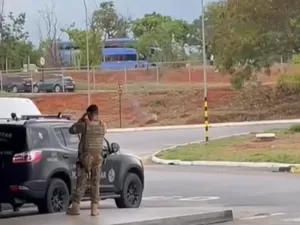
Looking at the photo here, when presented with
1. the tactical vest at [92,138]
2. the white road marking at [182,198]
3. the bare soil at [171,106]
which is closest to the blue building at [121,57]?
the bare soil at [171,106]

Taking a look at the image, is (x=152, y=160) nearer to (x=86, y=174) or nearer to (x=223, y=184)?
(x=223, y=184)

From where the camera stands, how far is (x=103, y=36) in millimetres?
98812

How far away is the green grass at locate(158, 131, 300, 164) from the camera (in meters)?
31.5

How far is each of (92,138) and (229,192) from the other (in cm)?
842

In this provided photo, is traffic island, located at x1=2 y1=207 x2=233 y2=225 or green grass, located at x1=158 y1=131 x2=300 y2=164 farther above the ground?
traffic island, located at x1=2 y1=207 x2=233 y2=225

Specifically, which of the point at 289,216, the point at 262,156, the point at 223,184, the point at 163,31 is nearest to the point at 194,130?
the point at 262,156

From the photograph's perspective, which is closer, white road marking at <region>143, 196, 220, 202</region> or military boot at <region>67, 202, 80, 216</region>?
military boot at <region>67, 202, 80, 216</region>

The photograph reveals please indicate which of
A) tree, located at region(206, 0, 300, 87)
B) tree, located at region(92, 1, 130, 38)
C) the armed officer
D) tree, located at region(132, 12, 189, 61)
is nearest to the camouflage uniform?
the armed officer

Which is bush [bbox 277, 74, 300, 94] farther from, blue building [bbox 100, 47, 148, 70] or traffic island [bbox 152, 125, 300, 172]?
blue building [bbox 100, 47, 148, 70]

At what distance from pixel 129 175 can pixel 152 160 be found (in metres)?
16.5

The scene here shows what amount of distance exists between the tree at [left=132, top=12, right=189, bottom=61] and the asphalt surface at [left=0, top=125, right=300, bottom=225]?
5915 cm

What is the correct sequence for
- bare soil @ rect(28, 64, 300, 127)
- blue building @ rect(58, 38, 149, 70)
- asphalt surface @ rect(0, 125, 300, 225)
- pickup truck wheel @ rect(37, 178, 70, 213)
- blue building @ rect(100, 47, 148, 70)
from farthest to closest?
1. blue building @ rect(58, 38, 149, 70)
2. blue building @ rect(100, 47, 148, 70)
3. bare soil @ rect(28, 64, 300, 127)
4. asphalt surface @ rect(0, 125, 300, 225)
5. pickup truck wheel @ rect(37, 178, 70, 213)

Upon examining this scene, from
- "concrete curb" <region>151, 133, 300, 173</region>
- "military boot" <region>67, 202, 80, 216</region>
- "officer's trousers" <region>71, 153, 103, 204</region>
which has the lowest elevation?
"concrete curb" <region>151, 133, 300, 173</region>

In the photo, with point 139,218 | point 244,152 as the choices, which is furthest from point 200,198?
point 244,152
